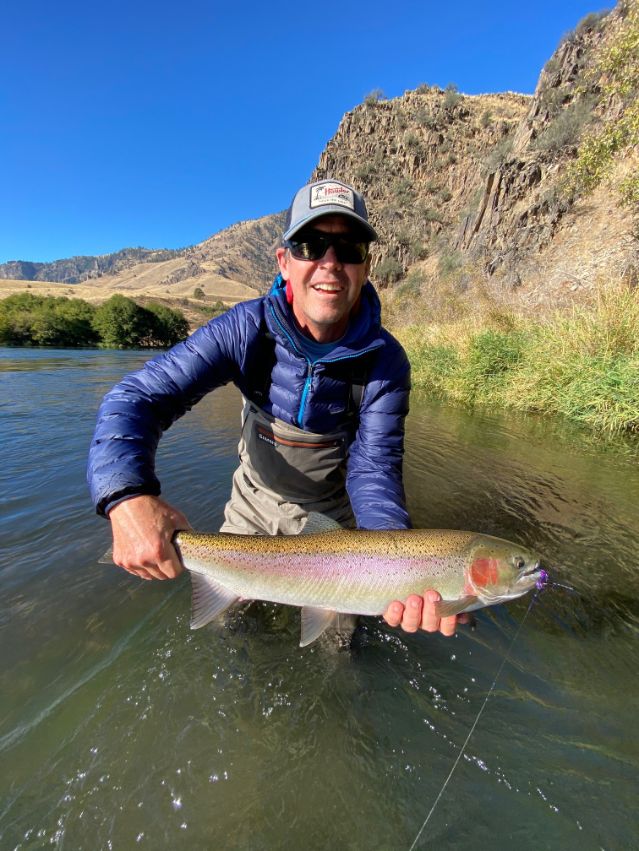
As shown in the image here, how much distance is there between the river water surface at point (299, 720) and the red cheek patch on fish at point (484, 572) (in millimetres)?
1109

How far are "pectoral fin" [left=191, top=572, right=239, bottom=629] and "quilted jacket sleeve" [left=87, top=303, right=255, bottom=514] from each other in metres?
0.60

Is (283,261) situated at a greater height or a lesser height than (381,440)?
greater

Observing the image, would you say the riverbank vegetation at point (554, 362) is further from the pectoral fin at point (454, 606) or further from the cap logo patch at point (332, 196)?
the pectoral fin at point (454, 606)

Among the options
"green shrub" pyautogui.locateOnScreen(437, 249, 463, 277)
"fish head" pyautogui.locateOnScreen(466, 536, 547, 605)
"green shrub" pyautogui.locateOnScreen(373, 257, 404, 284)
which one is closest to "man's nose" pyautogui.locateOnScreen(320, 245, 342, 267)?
"fish head" pyautogui.locateOnScreen(466, 536, 547, 605)

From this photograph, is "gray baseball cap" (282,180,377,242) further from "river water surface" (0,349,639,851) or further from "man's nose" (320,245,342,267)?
"river water surface" (0,349,639,851)

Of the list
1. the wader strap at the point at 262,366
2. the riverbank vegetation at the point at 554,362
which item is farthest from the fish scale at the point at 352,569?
the riverbank vegetation at the point at 554,362

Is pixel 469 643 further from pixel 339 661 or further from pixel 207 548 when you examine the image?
pixel 207 548

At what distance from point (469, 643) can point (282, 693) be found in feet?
4.82

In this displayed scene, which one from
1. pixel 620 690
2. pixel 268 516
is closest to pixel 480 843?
pixel 620 690

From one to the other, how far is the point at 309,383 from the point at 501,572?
5.23 feet

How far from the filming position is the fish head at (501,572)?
197 cm

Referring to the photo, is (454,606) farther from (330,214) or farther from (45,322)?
(45,322)

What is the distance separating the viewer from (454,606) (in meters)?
2.01

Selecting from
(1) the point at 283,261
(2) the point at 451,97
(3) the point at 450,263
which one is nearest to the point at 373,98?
(2) the point at 451,97
